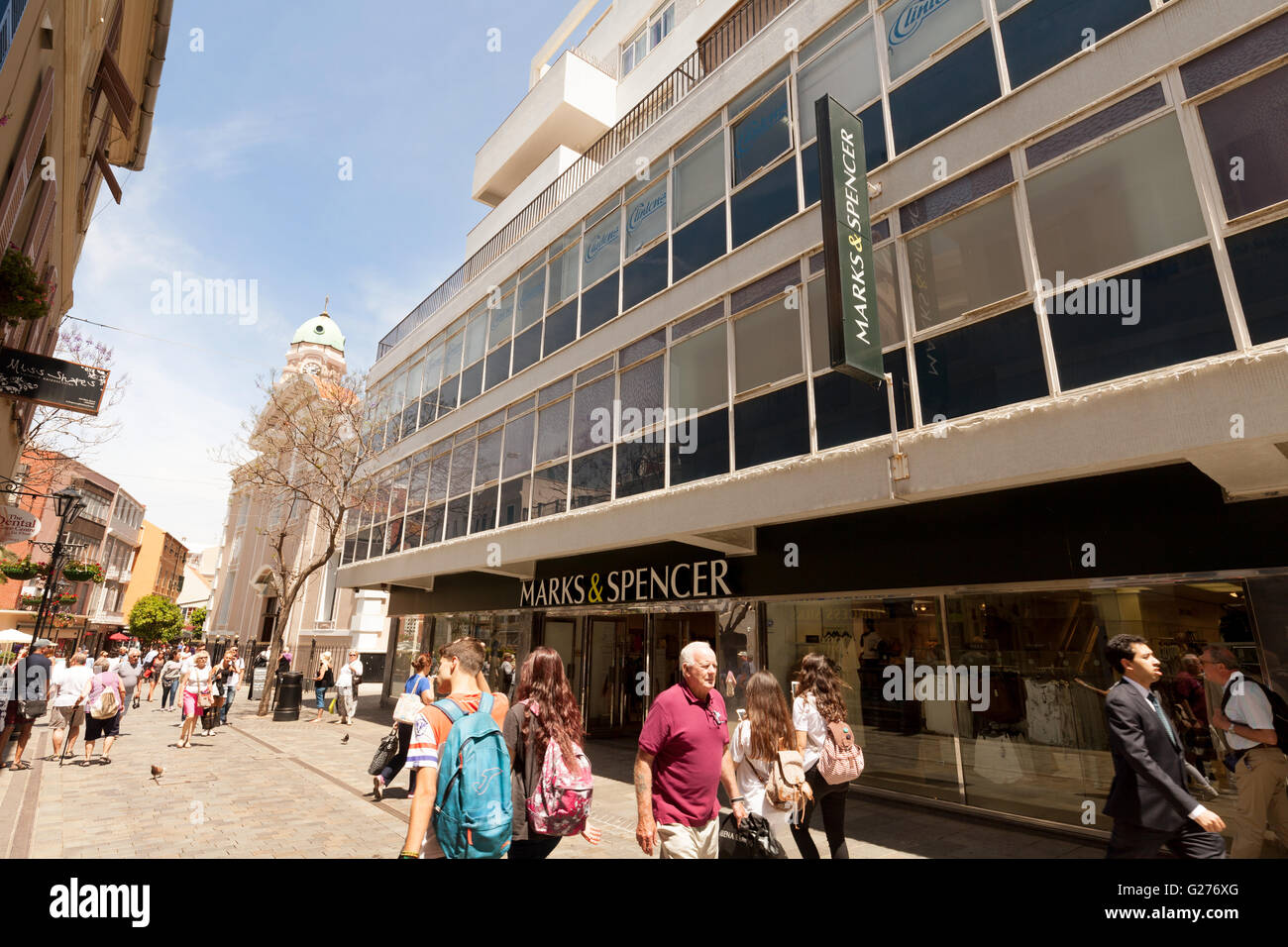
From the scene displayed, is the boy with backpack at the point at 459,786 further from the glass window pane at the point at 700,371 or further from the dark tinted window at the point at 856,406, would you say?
the glass window pane at the point at 700,371

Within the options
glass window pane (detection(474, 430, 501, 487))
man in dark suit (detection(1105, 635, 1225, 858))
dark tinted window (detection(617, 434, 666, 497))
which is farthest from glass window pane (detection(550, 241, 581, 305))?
man in dark suit (detection(1105, 635, 1225, 858))

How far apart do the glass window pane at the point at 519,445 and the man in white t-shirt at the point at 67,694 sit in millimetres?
8376

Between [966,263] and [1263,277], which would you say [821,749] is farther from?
[966,263]

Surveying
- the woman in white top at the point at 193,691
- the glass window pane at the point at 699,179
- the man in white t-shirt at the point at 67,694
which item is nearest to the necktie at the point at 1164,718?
the glass window pane at the point at 699,179

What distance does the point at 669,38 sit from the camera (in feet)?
59.2

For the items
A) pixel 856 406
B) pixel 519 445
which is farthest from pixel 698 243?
pixel 519 445

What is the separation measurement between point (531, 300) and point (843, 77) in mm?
8577

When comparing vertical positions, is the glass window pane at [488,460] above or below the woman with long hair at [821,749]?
above

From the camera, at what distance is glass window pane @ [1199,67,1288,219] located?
5641mm

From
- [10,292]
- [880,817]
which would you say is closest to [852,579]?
[880,817]

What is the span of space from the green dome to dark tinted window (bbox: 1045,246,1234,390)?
58.6 metres

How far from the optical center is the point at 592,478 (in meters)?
12.1

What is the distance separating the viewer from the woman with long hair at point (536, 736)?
3.74 meters

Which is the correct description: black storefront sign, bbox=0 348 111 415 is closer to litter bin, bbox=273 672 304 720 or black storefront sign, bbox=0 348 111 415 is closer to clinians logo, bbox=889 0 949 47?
clinians logo, bbox=889 0 949 47
